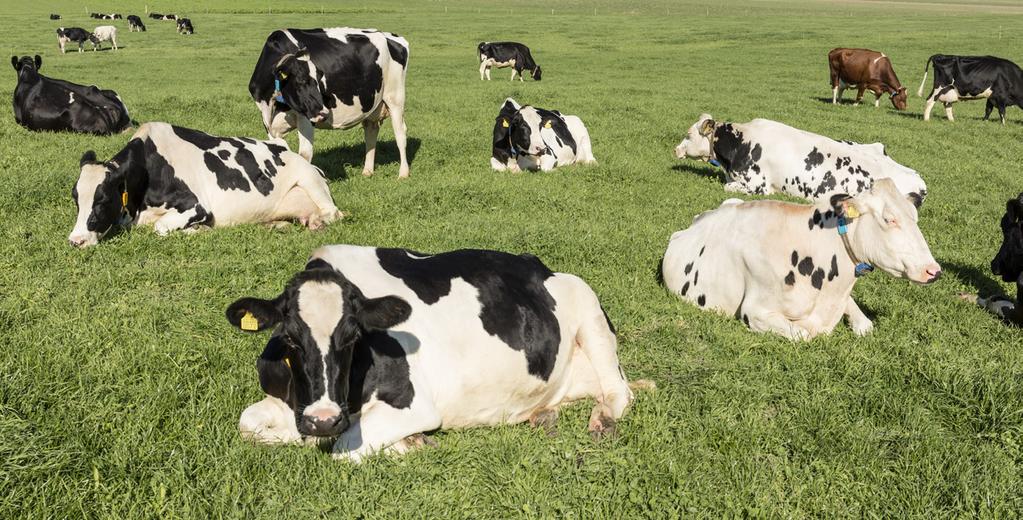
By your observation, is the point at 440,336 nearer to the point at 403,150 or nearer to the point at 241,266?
the point at 241,266

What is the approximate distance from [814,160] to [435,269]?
986cm

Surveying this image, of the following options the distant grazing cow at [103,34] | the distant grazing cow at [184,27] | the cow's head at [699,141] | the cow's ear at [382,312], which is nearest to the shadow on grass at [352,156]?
the cow's head at [699,141]

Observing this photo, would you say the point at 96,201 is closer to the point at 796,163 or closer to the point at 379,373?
the point at 379,373

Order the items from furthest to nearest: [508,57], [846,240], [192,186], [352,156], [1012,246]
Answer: [508,57]
[352,156]
[192,186]
[1012,246]
[846,240]

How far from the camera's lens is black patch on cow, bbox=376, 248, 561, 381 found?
4.70m

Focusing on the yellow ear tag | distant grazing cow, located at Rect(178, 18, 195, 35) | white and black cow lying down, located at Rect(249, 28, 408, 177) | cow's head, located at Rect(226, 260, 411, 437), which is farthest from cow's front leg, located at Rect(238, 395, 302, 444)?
distant grazing cow, located at Rect(178, 18, 195, 35)

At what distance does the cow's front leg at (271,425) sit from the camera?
420cm

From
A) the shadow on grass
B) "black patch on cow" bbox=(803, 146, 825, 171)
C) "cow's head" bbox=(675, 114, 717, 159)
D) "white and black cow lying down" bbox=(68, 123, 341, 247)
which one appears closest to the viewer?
"white and black cow lying down" bbox=(68, 123, 341, 247)

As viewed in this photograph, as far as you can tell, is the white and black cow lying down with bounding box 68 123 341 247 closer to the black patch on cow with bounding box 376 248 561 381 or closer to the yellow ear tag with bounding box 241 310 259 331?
the black patch on cow with bounding box 376 248 561 381

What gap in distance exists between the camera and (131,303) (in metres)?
6.36

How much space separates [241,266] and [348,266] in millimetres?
3409

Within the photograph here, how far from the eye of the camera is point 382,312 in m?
3.94

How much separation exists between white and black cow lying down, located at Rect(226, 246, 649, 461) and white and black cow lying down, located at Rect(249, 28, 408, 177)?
748 cm

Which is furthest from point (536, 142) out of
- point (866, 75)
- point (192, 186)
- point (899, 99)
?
point (866, 75)
